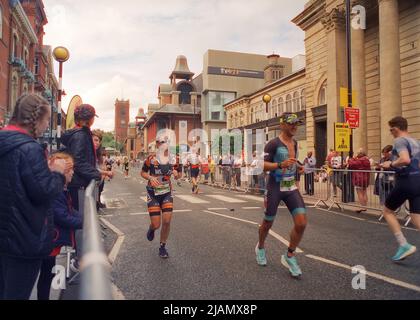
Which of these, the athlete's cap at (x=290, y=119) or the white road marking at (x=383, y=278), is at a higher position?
the athlete's cap at (x=290, y=119)

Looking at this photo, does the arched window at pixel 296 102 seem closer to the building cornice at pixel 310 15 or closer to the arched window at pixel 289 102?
the arched window at pixel 289 102

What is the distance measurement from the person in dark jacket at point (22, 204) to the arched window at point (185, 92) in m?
73.6

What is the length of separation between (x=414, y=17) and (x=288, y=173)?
→ 18.4 meters

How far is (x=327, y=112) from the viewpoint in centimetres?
2247

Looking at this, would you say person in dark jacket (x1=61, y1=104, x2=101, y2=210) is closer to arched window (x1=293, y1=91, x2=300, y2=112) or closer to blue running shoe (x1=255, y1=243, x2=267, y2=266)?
blue running shoe (x1=255, y1=243, x2=267, y2=266)

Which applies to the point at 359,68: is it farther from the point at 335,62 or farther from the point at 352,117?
the point at 352,117

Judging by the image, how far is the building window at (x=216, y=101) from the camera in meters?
60.8

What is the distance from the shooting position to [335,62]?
21.7 meters

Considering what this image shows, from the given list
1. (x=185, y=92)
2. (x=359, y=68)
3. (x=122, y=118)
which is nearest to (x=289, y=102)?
(x=359, y=68)

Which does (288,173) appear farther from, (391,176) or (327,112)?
(327,112)

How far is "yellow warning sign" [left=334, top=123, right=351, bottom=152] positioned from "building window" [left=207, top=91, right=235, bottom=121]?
4879 cm

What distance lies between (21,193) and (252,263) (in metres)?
3.51

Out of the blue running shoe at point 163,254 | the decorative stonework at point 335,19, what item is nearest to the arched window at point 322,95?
the decorative stonework at point 335,19
